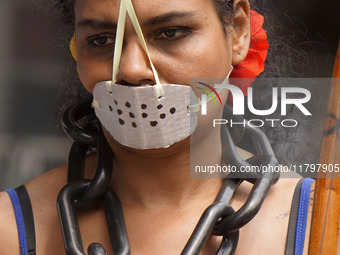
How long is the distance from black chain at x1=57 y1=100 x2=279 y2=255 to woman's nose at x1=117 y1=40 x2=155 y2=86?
32 centimetres

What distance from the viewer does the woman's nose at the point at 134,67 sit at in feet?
6.48

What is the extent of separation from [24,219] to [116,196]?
0.88 feet

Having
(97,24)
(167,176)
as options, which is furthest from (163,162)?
(97,24)

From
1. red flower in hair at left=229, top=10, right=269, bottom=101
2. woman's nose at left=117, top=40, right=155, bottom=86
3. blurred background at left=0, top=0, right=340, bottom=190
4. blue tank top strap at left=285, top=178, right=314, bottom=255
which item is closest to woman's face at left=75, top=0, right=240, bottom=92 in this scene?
woman's nose at left=117, top=40, right=155, bottom=86

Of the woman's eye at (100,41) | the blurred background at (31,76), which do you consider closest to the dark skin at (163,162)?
the woman's eye at (100,41)

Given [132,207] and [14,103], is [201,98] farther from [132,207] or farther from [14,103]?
[14,103]

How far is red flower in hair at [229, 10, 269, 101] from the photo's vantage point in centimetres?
228

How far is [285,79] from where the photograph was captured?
8.29 feet

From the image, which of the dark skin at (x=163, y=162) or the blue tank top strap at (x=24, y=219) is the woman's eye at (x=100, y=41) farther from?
the blue tank top strap at (x=24, y=219)

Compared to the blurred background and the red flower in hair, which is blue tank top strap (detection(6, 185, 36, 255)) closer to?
the red flower in hair

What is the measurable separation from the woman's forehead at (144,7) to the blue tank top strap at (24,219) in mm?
558

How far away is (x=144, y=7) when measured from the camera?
2.01 m

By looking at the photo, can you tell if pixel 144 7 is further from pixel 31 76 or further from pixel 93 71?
pixel 31 76

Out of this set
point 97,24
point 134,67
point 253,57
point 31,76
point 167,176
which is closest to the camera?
point 134,67
